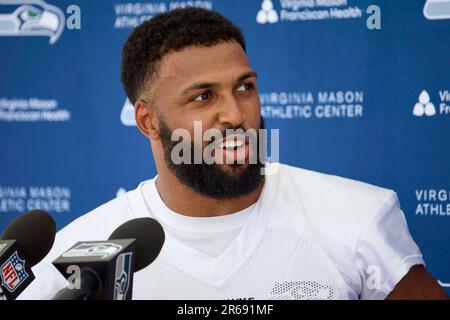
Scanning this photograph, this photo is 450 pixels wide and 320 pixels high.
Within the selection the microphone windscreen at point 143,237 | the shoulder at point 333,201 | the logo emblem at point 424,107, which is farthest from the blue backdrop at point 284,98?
the microphone windscreen at point 143,237

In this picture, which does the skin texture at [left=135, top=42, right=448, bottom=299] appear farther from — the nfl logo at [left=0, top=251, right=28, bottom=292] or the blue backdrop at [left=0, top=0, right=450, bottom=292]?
the nfl logo at [left=0, top=251, right=28, bottom=292]

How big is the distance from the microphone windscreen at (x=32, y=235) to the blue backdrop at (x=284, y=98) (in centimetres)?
101

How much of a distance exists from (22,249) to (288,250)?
75 centimetres

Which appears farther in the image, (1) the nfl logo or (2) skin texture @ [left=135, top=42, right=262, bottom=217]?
(2) skin texture @ [left=135, top=42, right=262, bottom=217]

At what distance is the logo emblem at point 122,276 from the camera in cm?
82

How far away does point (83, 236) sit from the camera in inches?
68.2

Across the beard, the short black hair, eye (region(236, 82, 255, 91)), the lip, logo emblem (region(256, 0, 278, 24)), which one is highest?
logo emblem (region(256, 0, 278, 24))

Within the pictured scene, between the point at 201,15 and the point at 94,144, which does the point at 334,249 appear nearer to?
the point at 201,15

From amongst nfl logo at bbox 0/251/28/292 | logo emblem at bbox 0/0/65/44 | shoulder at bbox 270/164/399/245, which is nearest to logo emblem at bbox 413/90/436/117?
shoulder at bbox 270/164/399/245

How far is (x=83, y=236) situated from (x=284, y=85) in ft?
2.38

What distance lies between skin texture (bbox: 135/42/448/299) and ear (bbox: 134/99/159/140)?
0.11 feet

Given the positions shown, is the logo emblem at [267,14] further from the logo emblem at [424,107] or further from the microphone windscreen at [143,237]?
the microphone windscreen at [143,237]

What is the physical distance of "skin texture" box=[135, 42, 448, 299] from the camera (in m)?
1.51
